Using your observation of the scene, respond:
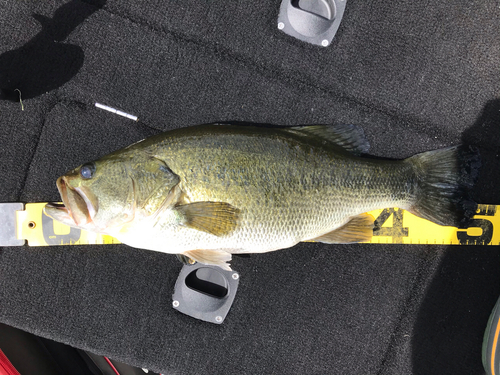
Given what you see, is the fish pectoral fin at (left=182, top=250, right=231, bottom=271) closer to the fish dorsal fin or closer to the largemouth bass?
the largemouth bass

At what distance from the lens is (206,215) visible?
5.18 ft

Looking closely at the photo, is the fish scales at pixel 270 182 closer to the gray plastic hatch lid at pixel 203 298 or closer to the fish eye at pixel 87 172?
the fish eye at pixel 87 172

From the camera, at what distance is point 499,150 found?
2139 mm

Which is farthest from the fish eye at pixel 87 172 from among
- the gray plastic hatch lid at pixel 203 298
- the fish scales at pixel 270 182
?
the gray plastic hatch lid at pixel 203 298

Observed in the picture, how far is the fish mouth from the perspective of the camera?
5.11ft

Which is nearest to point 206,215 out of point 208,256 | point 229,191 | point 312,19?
point 229,191

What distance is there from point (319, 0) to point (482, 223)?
1.85 m

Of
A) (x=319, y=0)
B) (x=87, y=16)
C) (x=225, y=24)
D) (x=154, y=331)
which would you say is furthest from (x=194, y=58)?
(x=154, y=331)

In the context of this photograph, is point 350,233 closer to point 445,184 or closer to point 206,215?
point 445,184

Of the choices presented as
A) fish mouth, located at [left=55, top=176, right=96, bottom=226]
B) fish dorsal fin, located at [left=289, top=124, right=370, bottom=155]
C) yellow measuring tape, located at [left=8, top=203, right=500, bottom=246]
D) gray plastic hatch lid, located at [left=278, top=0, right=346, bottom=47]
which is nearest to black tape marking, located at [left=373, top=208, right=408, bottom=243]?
yellow measuring tape, located at [left=8, top=203, right=500, bottom=246]

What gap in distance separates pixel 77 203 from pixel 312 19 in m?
1.80

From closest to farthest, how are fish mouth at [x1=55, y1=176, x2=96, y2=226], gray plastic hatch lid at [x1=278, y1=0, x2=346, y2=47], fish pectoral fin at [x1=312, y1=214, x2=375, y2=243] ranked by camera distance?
1. fish mouth at [x1=55, y1=176, x2=96, y2=226]
2. fish pectoral fin at [x1=312, y1=214, x2=375, y2=243]
3. gray plastic hatch lid at [x1=278, y1=0, x2=346, y2=47]

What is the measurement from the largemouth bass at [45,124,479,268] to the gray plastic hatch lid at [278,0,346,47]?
0.69 metres

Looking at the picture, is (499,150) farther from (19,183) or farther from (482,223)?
(19,183)
